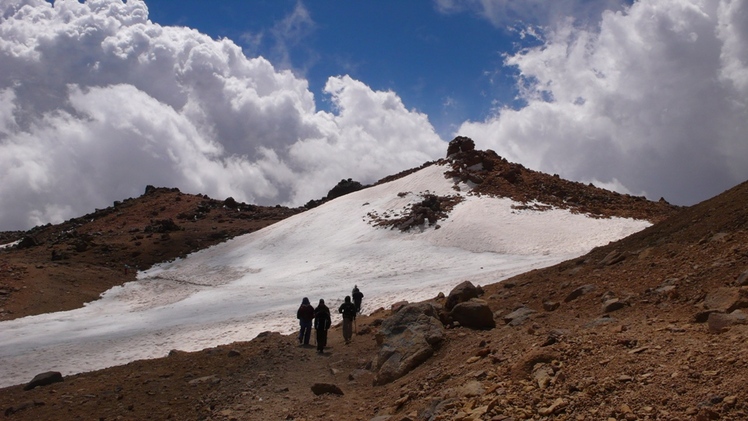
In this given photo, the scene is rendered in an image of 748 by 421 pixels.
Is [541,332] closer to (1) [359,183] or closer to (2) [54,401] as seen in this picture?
(2) [54,401]

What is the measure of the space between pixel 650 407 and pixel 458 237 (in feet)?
83.9

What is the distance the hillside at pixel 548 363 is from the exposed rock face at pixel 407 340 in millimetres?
249

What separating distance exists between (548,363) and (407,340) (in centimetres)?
404

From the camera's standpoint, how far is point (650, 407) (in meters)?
6.03

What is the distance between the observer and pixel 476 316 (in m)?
12.0

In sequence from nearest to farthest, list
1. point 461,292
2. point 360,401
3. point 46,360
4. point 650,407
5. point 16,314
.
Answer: point 650,407
point 360,401
point 461,292
point 46,360
point 16,314

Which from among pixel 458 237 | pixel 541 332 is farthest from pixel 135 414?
pixel 458 237

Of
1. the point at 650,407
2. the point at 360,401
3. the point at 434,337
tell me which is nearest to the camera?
the point at 650,407

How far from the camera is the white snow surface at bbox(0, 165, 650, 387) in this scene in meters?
19.1

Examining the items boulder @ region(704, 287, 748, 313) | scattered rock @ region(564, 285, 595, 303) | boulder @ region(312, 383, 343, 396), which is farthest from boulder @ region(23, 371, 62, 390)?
boulder @ region(704, 287, 748, 313)

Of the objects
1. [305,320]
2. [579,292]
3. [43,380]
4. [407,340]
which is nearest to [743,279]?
[579,292]

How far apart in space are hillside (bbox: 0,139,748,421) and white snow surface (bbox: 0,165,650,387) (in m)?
5.09

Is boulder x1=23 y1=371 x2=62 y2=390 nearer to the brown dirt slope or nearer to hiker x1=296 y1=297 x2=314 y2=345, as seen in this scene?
hiker x1=296 y1=297 x2=314 y2=345

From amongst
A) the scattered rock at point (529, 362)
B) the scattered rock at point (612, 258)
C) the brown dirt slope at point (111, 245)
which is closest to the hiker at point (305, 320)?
the scattered rock at point (612, 258)
